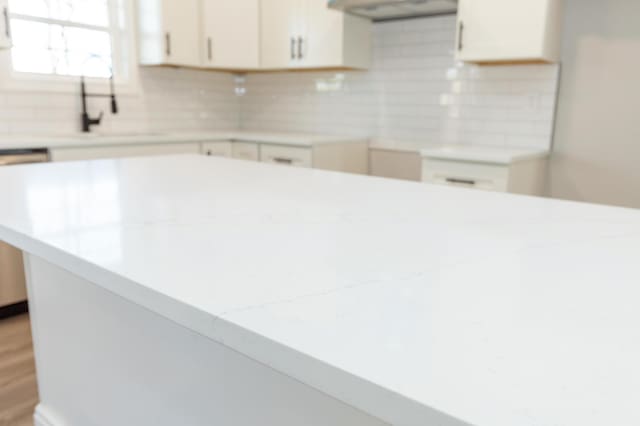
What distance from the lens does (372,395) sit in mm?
436

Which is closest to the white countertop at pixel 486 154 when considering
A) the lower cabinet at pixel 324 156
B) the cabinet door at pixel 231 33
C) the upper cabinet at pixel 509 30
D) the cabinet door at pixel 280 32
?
the upper cabinet at pixel 509 30

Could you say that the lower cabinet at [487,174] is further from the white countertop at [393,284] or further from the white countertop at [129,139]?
the white countertop at [393,284]

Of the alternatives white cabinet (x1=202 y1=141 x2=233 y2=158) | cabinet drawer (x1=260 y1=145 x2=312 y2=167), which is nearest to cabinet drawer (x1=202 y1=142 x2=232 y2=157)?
white cabinet (x1=202 y1=141 x2=233 y2=158)

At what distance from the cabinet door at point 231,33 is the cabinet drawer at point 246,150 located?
62cm

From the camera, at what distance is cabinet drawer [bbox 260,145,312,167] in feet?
11.1

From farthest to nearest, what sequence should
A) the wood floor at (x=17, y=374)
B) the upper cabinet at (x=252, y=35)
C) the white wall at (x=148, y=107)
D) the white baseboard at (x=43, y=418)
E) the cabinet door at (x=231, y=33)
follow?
the cabinet door at (x=231, y=33), the upper cabinet at (x=252, y=35), the white wall at (x=148, y=107), the wood floor at (x=17, y=374), the white baseboard at (x=43, y=418)

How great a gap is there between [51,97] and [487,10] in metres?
2.75

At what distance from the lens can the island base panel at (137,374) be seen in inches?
30.6

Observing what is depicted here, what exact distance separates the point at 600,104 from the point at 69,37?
3.42 m

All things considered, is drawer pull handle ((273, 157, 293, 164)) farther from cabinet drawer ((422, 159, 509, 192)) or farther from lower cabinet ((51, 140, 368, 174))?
cabinet drawer ((422, 159, 509, 192))

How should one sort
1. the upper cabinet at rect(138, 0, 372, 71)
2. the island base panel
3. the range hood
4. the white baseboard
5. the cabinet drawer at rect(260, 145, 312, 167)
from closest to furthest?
the island base panel → the white baseboard → the range hood → the cabinet drawer at rect(260, 145, 312, 167) → the upper cabinet at rect(138, 0, 372, 71)

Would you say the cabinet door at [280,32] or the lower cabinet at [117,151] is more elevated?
the cabinet door at [280,32]

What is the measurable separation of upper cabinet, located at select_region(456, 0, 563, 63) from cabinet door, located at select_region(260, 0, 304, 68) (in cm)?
130

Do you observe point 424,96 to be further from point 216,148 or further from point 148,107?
point 148,107
